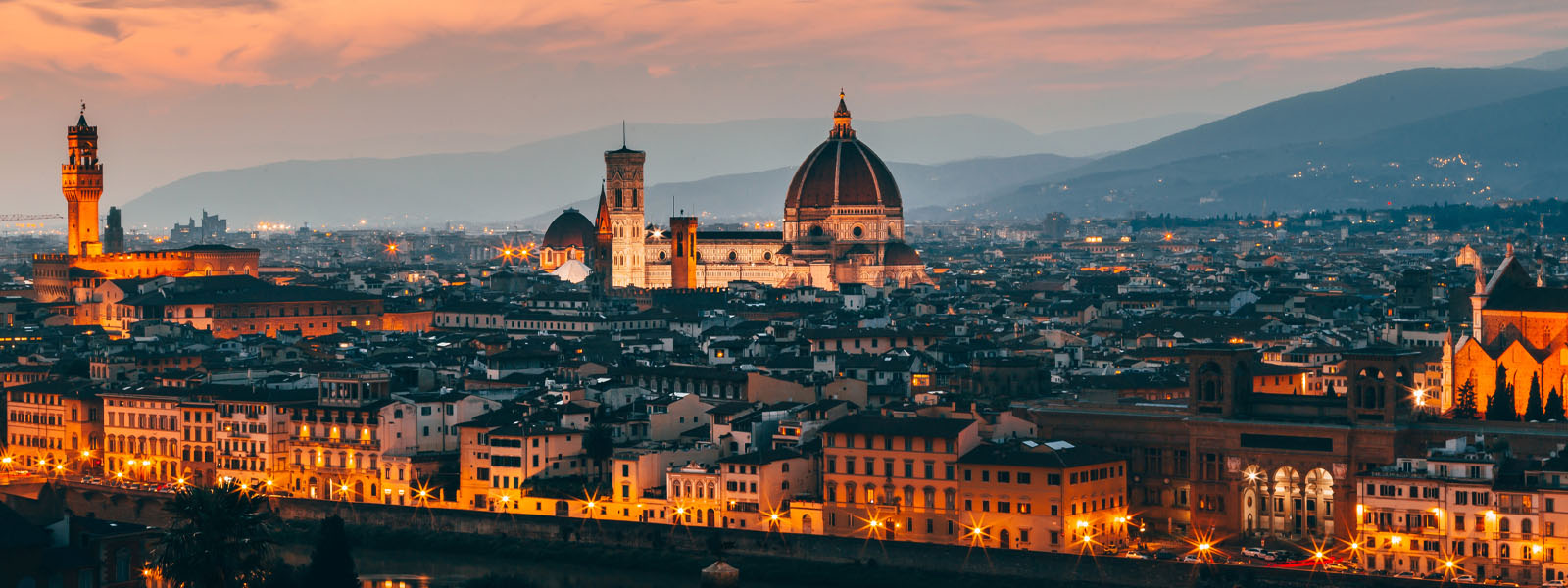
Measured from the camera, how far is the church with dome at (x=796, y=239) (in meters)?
139

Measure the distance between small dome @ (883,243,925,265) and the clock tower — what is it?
13.1 meters

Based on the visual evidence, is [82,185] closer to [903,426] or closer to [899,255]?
[899,255]

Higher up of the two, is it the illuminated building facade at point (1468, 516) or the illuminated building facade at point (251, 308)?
the illuminated building facade at point (251, 308)

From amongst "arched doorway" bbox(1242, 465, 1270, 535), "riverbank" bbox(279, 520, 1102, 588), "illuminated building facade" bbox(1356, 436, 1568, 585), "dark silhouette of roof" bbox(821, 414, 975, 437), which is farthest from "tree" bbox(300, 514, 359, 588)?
"illuminated building facade" bbox(1356, 436, 1568, 585)

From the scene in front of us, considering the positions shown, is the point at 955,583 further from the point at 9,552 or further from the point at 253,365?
the point at 253,365

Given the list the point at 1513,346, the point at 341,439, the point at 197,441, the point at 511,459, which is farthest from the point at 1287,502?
the point at 197,441

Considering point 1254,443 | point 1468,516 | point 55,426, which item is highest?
point 1254,443

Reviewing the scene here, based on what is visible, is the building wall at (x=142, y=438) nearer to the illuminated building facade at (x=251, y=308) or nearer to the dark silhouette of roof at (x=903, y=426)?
the dark silhouette of roof at (x=903, y=426)

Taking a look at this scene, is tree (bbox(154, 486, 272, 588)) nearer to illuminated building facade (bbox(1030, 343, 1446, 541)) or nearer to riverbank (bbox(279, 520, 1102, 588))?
riverbank (bbox(279, 520, 1102, 588))

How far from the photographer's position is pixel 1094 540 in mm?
48625

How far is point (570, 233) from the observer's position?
16400 centimetres

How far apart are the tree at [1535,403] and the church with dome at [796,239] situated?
78.7 meters

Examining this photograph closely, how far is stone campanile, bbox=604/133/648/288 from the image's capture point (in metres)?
138

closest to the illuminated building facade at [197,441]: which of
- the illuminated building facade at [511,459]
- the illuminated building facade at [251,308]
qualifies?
the illuminated building facade at [511,459]
